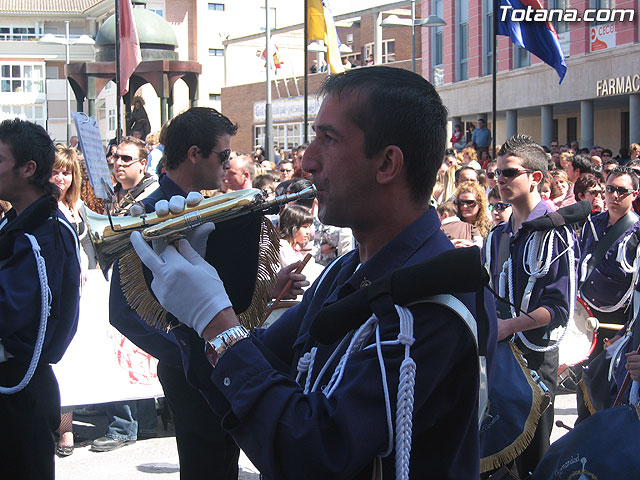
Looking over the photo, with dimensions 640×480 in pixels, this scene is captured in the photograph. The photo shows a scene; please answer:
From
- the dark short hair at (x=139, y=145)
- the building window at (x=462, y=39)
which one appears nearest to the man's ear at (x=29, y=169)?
the dark short hair at (x=139, y=145)

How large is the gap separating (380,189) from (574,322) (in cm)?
399

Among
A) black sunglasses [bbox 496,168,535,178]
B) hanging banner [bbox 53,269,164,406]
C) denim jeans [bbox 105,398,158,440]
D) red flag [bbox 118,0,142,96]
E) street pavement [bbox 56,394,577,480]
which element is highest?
red flag [bbox 118,0,142,96]

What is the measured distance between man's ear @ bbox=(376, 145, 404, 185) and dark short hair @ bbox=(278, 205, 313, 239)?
13.5 ft

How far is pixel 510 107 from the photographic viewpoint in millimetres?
27391

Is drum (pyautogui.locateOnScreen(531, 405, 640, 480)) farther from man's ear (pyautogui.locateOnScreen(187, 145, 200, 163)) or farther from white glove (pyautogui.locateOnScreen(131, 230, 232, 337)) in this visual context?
man's ear (pyautogui.locateOnScreen(187, 145, 200, 163))

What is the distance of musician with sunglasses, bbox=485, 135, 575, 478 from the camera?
4133 mm

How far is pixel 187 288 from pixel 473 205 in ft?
18.2

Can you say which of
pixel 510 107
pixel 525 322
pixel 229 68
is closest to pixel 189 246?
pixel 525 322

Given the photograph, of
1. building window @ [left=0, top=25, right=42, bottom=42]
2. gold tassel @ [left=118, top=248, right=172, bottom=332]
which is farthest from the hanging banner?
building window @ [left=0, top=25, right=42, bottom=42]

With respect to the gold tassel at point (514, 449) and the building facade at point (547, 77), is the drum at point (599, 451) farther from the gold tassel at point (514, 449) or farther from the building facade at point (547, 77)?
the building facade at point (547, 77)

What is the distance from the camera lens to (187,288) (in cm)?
187

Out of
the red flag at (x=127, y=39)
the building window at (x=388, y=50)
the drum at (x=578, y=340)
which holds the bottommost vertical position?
the drum at (x=578, y=340)

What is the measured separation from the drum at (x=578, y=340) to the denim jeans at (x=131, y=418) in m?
3.04

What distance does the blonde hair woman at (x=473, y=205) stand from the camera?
281 inches
